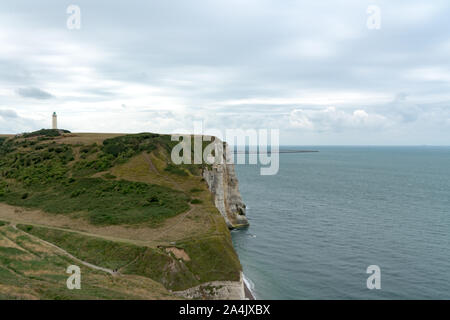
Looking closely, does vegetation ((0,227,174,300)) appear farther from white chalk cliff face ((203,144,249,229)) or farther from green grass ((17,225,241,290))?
white chalk cliff face ((203,144,249,229))

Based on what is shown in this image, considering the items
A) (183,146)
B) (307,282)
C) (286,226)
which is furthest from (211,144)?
(307,282)

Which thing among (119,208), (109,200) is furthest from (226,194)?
(119,208)

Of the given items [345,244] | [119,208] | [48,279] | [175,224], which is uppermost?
[119,208]

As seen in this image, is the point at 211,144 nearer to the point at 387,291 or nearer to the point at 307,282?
the point at 307,282

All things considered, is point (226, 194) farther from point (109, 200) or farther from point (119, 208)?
point (119, 208)

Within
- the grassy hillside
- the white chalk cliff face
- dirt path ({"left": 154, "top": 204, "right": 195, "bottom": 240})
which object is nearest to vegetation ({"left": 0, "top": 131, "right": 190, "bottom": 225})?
the grassy hillside
